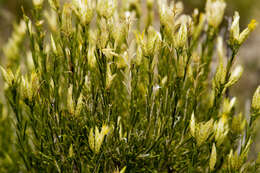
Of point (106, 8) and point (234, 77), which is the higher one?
point (106, 8)

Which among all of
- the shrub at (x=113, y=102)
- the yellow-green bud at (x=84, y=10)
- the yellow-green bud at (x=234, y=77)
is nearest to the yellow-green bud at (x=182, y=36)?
the shrub at (x=113, y=102)

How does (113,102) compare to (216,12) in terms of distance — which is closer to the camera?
(113,102)

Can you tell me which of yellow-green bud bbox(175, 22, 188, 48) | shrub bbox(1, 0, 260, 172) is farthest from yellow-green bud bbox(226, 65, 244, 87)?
yellow-green bud bbox(175, 22, 188, 48)

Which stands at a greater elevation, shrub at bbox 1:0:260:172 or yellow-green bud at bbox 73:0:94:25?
yellow-green bud at bbox 73:0:94:25

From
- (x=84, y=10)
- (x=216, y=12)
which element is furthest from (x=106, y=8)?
(x=216, y=12)

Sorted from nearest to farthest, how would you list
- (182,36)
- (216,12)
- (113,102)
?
(182,36) → (113,102) → (216,12)

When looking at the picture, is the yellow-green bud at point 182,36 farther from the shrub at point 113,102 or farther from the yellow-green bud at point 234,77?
the yellow-green bud at point 234,77

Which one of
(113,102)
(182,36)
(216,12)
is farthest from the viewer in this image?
(216,12)

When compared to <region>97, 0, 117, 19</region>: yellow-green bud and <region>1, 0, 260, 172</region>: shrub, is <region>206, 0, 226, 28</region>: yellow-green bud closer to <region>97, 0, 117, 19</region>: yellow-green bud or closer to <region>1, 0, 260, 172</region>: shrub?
<region>1, 0, 260, 172</region>: shrub

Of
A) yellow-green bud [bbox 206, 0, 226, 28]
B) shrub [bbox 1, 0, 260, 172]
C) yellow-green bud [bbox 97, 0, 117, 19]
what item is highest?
yellow-green bud [bbox 206, 0, 226, 28]

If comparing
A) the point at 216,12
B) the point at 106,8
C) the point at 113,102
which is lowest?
the point at 113,102

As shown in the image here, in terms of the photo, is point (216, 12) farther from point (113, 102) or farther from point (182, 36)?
Answer: point (113, 102)
